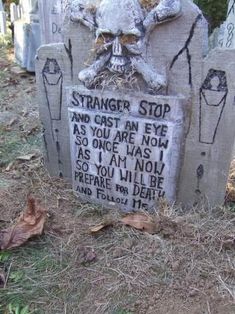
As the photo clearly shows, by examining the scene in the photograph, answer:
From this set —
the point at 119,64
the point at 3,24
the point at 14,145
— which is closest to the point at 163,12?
the point at 119,64

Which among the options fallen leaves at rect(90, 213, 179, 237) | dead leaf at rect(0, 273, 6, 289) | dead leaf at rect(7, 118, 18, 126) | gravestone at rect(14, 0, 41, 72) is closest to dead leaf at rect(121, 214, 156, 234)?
fallen leaves at rect(90, 213, 179, 237)

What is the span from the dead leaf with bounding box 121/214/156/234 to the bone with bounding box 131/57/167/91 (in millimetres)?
797

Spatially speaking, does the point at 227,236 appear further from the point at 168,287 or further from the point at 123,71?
the point at 123,71

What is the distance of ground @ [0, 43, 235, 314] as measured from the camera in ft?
7.11

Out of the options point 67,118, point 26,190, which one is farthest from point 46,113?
point 26,190

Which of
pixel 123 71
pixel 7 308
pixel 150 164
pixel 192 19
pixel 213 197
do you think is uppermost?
pixel 192 19

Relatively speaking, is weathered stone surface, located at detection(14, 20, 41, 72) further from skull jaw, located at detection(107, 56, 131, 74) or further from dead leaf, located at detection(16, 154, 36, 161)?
skull jaw, located at detection(107, 56, 131, 74)

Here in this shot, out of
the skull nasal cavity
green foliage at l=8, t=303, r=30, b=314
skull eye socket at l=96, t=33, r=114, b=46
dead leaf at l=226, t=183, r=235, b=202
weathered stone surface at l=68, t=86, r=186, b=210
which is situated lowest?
green foliage at l=8, t=303, r=30, b=314

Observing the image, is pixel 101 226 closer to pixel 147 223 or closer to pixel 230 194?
pixel 147 223

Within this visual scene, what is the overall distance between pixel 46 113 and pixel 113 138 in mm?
652

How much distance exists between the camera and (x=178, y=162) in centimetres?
279

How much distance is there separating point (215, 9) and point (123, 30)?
558 cm

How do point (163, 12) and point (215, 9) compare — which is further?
point (215, 9)

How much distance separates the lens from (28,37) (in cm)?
663
